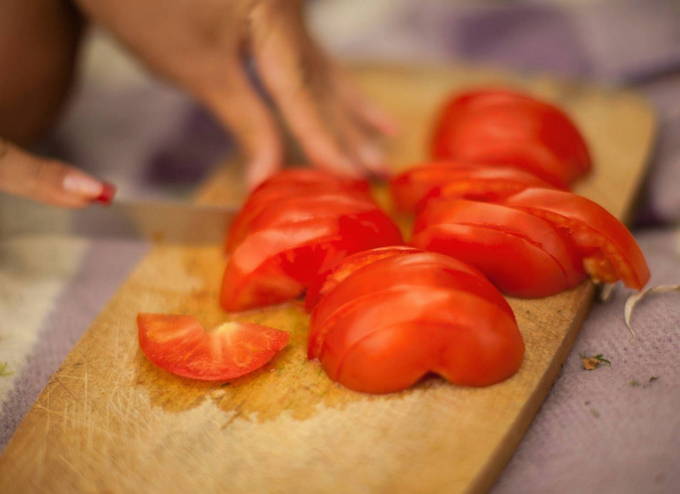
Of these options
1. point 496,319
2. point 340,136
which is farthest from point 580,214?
point 340,136

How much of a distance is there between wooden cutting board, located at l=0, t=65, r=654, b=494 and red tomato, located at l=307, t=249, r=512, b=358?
0.37 feet

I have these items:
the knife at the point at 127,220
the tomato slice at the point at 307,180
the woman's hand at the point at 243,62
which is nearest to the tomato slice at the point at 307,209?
the tomato slice at the point at 307,180

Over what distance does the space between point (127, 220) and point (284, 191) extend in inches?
16.7

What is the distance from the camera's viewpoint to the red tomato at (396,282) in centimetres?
125

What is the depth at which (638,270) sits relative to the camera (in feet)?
4.58

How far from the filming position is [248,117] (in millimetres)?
1879

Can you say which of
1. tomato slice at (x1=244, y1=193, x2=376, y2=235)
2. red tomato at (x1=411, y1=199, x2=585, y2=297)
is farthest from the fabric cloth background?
tomato slice at (x1=244, y1=193, x2=376, y2=235)

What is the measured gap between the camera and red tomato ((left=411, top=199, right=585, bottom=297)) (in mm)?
1373

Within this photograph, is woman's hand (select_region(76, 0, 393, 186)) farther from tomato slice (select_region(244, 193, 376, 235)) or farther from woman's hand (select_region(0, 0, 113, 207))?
tomato slice (select_region(244, 193, 376, 235))

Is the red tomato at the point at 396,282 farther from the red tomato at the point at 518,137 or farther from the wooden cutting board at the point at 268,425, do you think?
the red tomato at the point at 518,137

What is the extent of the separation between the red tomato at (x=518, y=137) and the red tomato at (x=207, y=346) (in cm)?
71

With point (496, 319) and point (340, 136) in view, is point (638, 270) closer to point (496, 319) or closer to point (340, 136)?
point (496, 319)

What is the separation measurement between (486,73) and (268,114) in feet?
2.39

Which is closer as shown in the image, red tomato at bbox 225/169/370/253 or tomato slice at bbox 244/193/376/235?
tomato slice at bbox 244/193/376/235
